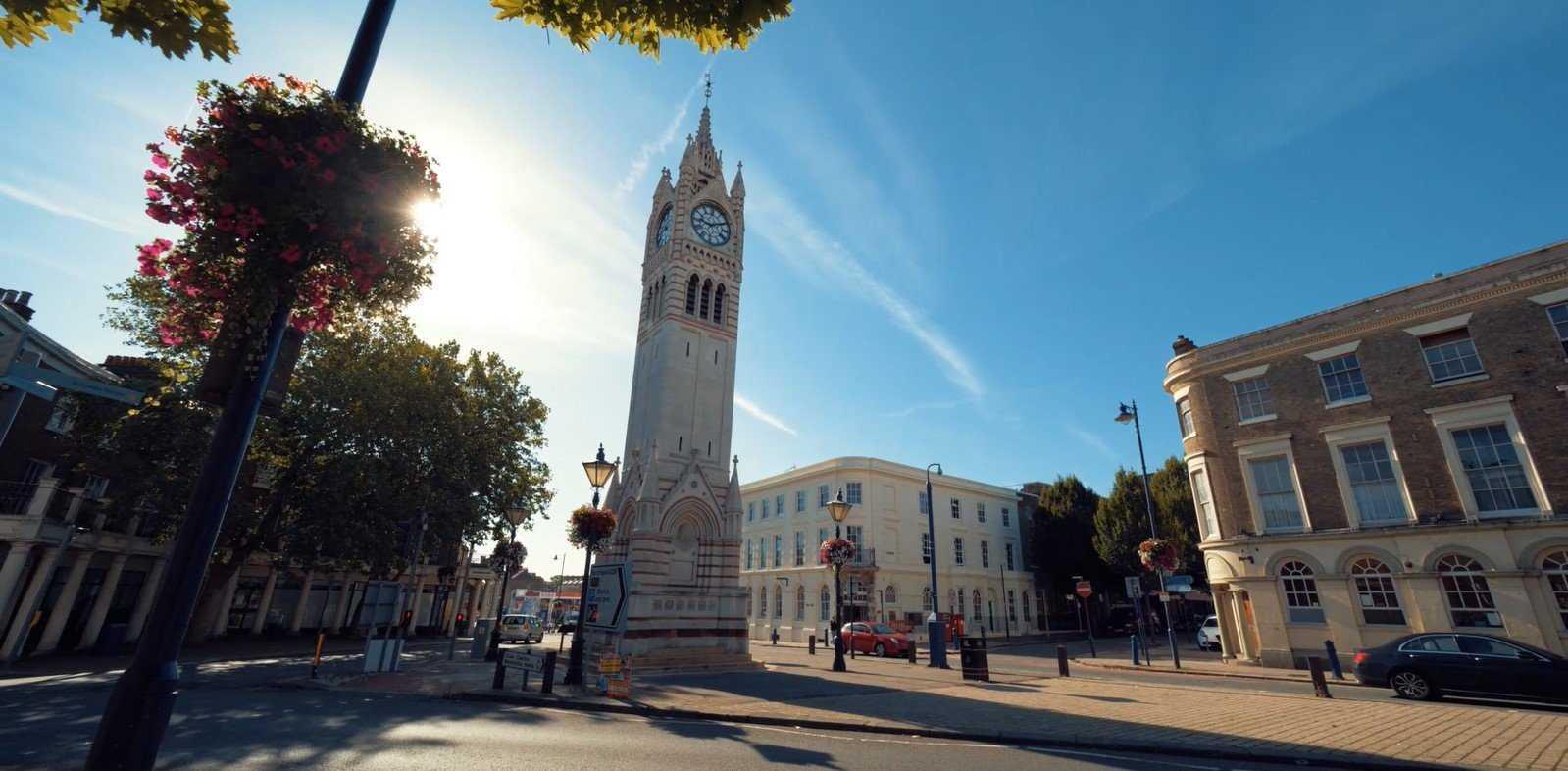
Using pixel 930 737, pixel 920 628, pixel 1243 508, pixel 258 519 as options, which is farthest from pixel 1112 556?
pixel 258 519

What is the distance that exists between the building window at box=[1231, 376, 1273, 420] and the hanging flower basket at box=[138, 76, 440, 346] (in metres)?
28.1

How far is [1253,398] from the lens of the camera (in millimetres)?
23875

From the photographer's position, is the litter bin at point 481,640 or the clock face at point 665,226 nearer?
the litter bin at point 481,640

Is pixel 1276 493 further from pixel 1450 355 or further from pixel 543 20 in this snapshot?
pixel 543 20

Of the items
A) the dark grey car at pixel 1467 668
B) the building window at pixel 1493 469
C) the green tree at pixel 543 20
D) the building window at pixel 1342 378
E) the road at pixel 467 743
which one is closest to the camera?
the green tree at pixel 543 20

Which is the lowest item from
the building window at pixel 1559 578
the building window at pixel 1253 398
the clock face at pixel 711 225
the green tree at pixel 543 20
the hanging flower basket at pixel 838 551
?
the building window at pixel 1559 578

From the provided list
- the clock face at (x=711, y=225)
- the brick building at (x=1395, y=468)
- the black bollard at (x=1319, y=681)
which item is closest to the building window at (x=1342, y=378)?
the brick building at (x=1395, y=468)

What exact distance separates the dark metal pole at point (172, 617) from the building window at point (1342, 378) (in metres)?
29.0

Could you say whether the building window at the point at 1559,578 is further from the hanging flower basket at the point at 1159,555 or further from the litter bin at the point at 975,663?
the litter bin at the point at 975,663

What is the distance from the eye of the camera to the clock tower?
24.1 metres

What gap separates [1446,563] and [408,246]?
91.4ft

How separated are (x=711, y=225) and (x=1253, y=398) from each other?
24.8 meters

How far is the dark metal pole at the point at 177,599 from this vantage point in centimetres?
311

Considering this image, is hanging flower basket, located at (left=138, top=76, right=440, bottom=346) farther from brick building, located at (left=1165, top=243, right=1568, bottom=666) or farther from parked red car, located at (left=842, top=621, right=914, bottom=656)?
parked red car, located at (left=842, top=621, right=914, bottom=656)
